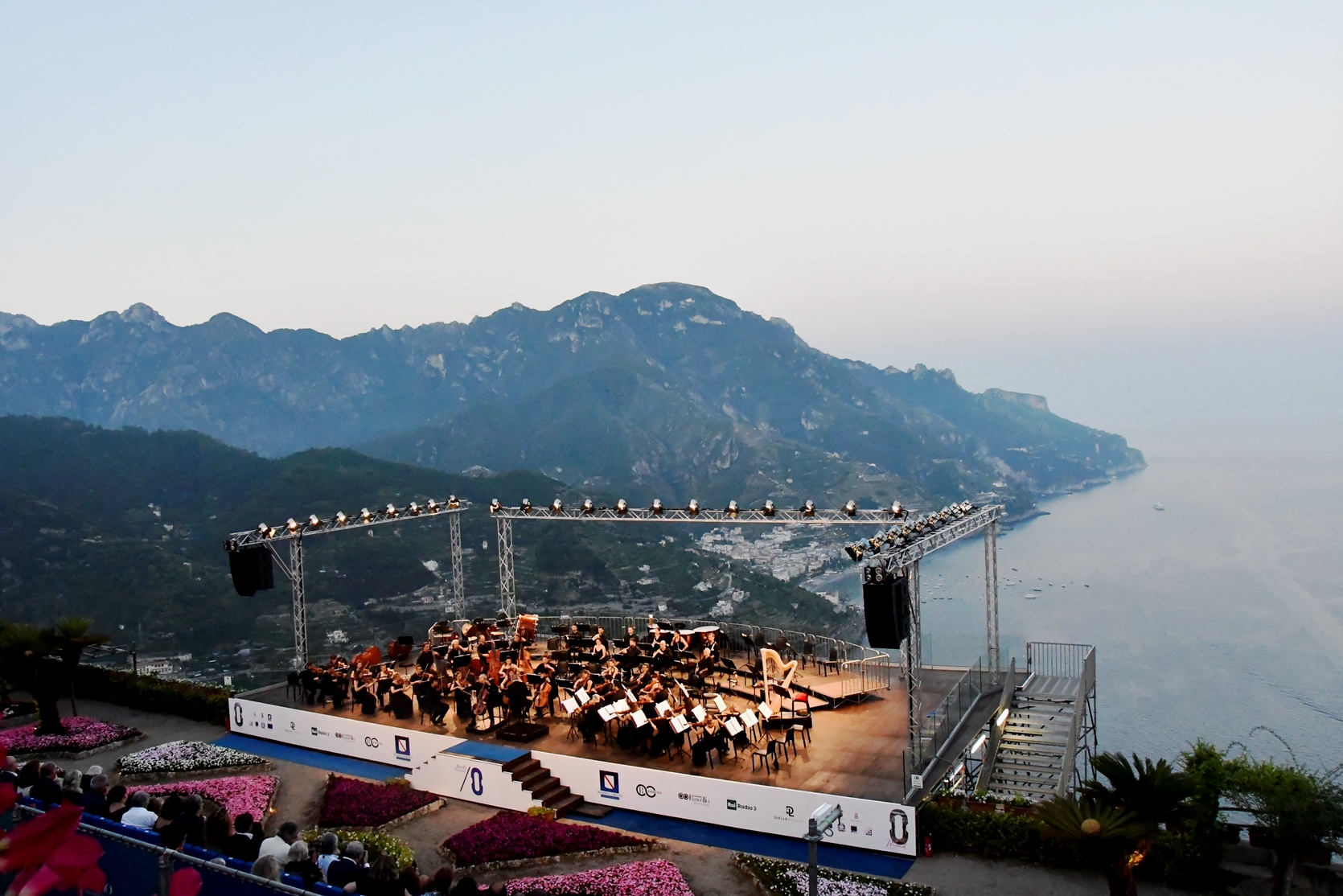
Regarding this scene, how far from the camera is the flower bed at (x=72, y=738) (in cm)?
1870

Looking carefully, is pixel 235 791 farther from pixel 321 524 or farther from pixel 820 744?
pixel 820 744

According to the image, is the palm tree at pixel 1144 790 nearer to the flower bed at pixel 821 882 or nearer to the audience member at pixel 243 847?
the flower bed at pixel 821 882

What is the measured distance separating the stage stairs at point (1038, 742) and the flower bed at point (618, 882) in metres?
6.55

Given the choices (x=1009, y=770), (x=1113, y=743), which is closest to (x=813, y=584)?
(x=1113, y=743)

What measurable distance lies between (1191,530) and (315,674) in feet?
474

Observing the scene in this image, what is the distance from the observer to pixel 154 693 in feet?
70.5

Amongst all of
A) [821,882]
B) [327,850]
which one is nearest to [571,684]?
[821,882]

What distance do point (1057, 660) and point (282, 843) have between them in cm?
1755

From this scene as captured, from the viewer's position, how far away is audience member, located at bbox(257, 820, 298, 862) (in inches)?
352

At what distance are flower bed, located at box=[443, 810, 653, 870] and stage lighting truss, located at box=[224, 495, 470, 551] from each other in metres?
8.30

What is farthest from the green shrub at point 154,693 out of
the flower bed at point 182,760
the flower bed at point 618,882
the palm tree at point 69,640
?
the flower bed at point 618,882

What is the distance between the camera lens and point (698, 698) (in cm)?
1788

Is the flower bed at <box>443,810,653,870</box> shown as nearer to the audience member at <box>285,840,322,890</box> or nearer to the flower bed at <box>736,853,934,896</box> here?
the flower bed at <box>736,853,934,896</box>

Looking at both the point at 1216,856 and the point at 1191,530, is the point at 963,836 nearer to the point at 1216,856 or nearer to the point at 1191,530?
the point at 1216,856
